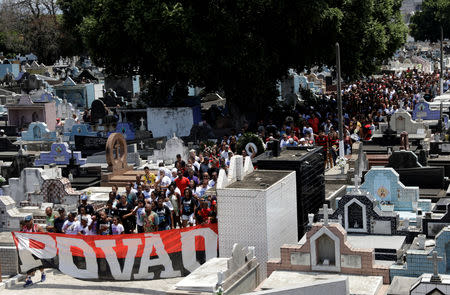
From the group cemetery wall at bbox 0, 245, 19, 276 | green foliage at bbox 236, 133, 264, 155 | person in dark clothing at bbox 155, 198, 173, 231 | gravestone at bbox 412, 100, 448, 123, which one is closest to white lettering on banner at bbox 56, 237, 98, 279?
cemetery wall at bbox 0, 245, 19, 276

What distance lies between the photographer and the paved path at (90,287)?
57.0ft

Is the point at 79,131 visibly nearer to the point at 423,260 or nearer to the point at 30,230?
the point at 30,230

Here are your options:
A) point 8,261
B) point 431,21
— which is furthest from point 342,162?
point 431,21

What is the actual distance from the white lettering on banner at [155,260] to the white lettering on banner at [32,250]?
6.87 feet

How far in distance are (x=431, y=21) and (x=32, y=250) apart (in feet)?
334

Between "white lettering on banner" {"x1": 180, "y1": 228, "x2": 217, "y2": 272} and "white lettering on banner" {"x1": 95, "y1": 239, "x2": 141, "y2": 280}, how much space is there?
3.32 feet

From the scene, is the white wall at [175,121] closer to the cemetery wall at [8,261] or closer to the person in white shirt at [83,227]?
the cemetery wall at [8,261]

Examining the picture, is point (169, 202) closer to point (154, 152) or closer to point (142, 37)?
point (154, 152)

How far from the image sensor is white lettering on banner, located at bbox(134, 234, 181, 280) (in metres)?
17.5

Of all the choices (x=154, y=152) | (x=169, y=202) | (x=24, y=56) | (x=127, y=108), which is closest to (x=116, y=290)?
(x=169, y=202)

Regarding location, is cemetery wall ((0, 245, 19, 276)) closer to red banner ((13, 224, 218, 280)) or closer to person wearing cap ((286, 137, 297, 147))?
red banner ((13, 224, 218, 280))

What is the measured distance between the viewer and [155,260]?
1756 centimetres

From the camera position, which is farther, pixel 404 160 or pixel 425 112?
pixel 425 112

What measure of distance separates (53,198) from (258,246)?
10704 mm
